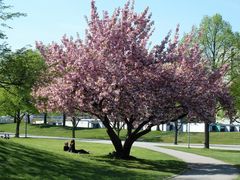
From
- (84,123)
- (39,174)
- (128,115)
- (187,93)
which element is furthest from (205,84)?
(84,123)

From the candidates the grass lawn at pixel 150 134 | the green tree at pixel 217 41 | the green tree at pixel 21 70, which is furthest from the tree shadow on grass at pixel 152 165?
the grass lawn at pixel 150 134

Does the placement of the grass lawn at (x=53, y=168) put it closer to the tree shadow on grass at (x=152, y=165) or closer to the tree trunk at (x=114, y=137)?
the tree shadow on grass at (x=152, y=165)

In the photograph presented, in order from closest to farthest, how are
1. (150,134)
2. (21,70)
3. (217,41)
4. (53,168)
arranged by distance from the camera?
(53,168)
(21,70)
(217,41)
(150,134)

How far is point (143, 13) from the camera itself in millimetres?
26672

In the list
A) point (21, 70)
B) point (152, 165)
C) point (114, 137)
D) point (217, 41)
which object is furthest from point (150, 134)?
point (21, 70)

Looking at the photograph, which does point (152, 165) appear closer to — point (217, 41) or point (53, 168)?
point (53, 168)

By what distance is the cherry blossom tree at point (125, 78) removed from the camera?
1005 inches

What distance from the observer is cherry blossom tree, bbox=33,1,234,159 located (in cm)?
2553

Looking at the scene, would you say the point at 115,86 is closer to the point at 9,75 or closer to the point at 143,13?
the point at 143,13

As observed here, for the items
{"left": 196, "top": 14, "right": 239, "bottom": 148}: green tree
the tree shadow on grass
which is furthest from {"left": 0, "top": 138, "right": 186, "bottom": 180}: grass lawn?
{"left": 196, "top": 14, "right": 239, "bottom": 148}: green tree

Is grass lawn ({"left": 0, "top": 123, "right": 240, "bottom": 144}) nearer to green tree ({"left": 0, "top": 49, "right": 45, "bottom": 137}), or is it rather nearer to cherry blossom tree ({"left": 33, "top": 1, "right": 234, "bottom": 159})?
cherry blossom tree ({"left": 33, "top": 1, "right": 234, "bottom": 159})

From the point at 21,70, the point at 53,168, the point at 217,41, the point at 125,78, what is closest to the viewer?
the point at 53,168

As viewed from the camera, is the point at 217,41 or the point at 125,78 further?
the point at 217,41

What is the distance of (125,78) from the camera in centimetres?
2491
